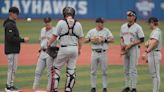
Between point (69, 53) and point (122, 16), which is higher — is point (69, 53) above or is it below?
below

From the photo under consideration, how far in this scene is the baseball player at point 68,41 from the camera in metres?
11.1

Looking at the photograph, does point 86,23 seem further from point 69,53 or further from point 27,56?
point 69,53

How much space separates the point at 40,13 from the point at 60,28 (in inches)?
937

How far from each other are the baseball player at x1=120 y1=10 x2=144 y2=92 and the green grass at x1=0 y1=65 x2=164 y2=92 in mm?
777

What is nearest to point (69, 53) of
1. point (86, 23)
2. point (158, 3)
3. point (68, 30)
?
point (68, 30)

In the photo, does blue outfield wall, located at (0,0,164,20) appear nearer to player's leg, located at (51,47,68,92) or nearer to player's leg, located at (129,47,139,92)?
player's leg, located at (129,47,139,92)

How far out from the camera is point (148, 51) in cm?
1179

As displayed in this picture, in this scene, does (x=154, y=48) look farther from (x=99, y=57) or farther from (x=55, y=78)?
(x=55, y=78)

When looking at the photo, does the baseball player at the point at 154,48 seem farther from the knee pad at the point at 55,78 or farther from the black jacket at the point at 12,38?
the black jacket at the point at 12,38

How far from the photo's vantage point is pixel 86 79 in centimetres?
1519

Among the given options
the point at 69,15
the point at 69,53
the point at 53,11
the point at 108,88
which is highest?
the point at 53,11

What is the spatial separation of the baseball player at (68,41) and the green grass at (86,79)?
2.08m

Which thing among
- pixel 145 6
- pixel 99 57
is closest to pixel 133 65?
pixel 99 57

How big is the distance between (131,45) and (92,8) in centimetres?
2219
